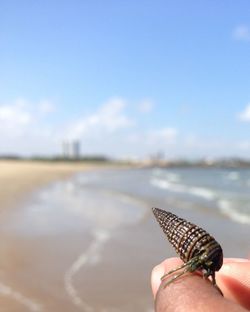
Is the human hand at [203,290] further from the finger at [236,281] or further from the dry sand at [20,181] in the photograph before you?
the dry sand at [20,181]

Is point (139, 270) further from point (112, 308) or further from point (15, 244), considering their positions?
point (15, 244)

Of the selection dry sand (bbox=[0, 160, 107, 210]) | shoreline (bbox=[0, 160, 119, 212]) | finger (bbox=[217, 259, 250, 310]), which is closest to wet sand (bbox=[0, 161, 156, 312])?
finger (bbox=[217, 259, 250, 310])

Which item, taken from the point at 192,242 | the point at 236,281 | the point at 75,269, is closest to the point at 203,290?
the point at 192,242

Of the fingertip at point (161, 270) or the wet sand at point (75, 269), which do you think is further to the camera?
the wet sand at point (75, 269)

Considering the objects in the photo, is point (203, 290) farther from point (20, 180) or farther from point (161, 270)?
point (20, 180)

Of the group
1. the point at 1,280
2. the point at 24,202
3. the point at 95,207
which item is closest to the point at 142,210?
the point at 95,207

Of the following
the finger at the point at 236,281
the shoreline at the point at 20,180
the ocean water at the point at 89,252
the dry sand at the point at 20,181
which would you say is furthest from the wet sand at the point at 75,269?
the dry sand at the point at 20,181

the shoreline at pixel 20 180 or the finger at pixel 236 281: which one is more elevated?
the finger at pixel 236 281

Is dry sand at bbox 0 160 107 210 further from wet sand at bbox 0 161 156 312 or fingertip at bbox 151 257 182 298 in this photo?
fingertip at bbox 151 257 182 298
